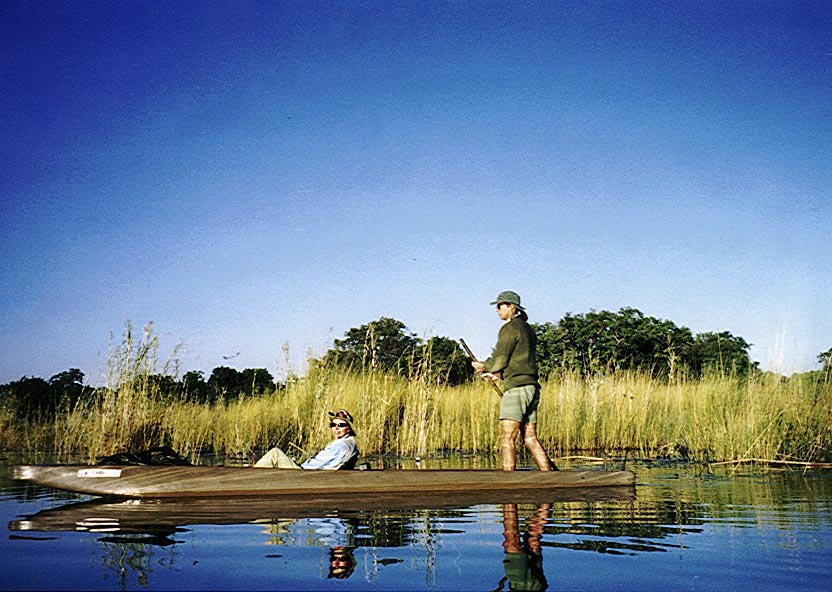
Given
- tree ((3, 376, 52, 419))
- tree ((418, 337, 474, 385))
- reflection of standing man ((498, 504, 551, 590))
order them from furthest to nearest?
tree ((418, 337, 474, 385))
tree ((3, 376, 52, 419))
reflection of standing man ((498, 504, 551, 590))

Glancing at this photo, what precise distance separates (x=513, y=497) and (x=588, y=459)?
4.50 metres

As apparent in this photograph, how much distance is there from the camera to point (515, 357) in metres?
8.84

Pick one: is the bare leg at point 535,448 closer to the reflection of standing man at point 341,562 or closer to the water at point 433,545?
the water at point 433,545

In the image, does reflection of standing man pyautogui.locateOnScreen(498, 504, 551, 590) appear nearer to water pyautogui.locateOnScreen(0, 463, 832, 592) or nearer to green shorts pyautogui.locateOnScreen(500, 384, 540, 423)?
water pyautogui.locateOnScreen(0, 463, 832, 592)

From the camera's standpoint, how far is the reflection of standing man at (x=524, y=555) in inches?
168

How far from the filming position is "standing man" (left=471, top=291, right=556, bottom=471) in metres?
8.77

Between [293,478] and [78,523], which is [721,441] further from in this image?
[78,523]

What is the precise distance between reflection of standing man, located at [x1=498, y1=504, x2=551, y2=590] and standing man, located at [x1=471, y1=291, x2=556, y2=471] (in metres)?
1.72

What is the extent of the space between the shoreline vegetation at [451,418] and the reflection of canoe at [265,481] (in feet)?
9.65

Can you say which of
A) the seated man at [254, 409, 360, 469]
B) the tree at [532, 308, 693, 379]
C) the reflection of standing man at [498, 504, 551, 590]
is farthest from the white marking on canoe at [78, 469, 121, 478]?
the tree at [532, 308, 693, 379]

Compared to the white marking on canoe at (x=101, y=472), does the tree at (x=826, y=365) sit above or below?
above

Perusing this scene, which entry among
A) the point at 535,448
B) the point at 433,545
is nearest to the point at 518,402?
the point at 535,448

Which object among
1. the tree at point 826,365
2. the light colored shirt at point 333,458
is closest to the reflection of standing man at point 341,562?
the light colored shirt at point 333,458

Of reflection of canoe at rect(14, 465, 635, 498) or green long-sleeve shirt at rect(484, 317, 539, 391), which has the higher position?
green long-sleeve shirt at rect(484, 317, 539, 391)
